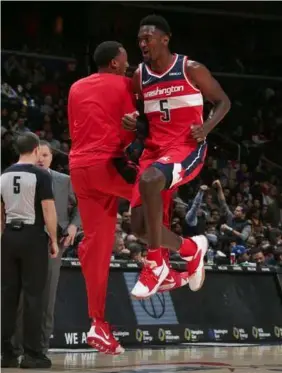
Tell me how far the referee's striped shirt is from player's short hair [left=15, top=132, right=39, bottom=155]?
0.44 feet

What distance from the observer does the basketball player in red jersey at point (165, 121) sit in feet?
19.6

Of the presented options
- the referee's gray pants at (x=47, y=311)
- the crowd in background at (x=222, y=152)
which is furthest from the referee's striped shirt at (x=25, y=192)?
the crowd in background at (x=222, y=152)

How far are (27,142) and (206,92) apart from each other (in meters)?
1.87

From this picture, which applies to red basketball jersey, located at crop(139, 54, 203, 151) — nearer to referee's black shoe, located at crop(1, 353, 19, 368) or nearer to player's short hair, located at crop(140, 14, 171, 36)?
player's short hair, located at crop(140, 14, 171, 36)

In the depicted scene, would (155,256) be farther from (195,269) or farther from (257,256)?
(257,256)

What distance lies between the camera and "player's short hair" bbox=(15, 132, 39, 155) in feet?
23.9

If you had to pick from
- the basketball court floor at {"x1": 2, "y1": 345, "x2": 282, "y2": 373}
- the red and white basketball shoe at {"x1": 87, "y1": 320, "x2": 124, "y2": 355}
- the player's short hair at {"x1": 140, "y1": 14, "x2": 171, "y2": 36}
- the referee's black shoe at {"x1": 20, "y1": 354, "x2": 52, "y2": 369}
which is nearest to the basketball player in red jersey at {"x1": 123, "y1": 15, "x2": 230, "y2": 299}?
the player's short hair at {"x1": 140, "y1": 14, "x2": 171, "y2": 36}

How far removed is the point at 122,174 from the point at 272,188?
1307 cm

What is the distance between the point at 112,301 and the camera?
10.1 meters

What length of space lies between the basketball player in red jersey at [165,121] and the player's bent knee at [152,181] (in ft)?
0.08

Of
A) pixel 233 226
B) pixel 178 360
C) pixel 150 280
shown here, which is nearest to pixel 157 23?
pixel 150 280

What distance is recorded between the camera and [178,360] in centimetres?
806

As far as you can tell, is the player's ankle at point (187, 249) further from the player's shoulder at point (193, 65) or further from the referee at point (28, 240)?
the referee at point (28, 240)

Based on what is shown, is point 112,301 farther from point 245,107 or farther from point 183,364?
point 245,107
